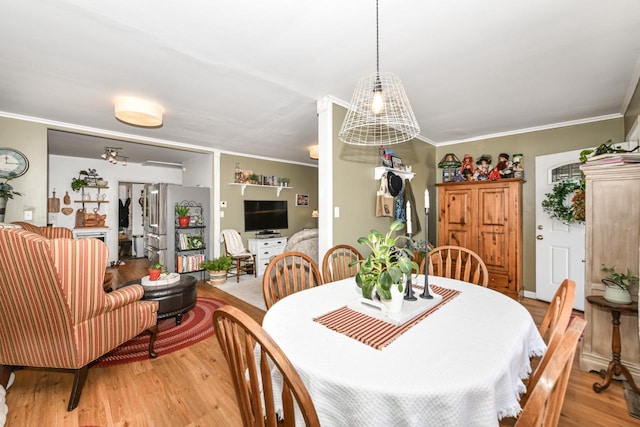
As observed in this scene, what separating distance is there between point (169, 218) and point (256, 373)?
169 inches

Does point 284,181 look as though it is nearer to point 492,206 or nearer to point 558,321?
point 492,206

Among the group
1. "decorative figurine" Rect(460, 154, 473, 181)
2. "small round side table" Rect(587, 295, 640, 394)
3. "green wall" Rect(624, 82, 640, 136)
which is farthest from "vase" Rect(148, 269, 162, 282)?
"green wall" Rect(624, 82, 640, 136)

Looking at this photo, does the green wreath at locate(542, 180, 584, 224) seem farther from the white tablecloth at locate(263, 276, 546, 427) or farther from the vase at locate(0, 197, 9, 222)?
the vase at locate(0, 197, 9, 222)

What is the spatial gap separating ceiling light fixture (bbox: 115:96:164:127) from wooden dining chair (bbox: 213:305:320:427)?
2.76m

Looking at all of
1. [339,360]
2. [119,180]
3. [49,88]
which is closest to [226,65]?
[49,88]

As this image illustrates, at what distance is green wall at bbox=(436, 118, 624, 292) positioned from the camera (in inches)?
126

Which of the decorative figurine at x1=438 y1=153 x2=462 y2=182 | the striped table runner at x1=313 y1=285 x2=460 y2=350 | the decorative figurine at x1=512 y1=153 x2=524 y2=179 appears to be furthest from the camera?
the decorative figurine at x1=438 y1=153 x2=462 y2=182

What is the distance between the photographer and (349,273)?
246 centimetres

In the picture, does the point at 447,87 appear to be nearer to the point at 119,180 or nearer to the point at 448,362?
the point at 448,362

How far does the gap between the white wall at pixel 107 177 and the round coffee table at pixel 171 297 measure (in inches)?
182

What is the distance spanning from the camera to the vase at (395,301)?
3.89 feet

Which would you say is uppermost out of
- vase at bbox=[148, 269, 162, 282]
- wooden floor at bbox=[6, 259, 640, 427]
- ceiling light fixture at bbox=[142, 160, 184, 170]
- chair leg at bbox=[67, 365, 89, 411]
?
ceiling light fixture at bbox=[142, 160, 184, 170]

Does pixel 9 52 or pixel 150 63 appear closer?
pixel 9 52

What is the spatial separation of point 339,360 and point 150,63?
2429 mm
